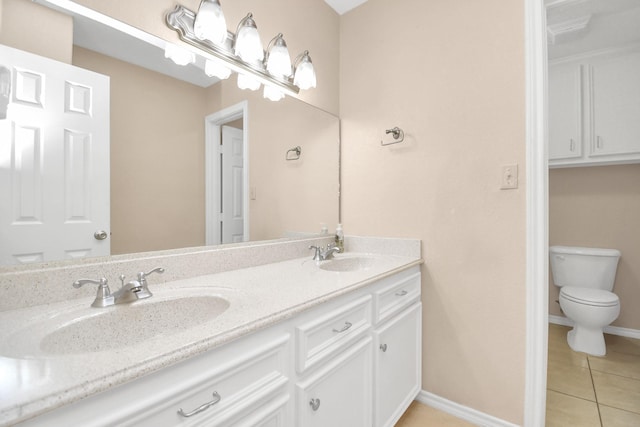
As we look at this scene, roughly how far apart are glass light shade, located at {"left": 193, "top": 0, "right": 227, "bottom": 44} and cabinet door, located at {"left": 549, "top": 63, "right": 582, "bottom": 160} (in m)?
2.82

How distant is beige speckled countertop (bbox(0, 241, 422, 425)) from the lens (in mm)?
442

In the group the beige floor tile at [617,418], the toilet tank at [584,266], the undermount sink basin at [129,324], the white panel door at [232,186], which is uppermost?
the white panel door at [232,186]

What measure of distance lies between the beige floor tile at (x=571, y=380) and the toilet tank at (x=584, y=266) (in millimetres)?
821

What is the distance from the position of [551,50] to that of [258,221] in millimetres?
2814

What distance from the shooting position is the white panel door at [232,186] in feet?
4.38

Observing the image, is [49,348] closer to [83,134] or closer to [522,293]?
[83,134]

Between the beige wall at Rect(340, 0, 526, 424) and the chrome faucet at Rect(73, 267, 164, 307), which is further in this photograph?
the beige wall at Rect(340, 0, 526, 424)

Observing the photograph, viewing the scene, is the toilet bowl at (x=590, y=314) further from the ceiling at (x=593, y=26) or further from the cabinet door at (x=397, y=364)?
the ceiling at (x=593, y=26)

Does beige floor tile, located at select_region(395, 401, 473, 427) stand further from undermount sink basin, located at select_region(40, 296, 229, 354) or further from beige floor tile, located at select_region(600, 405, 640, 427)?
undermount sink basin, located at select_region(40, 296, 229, 354)

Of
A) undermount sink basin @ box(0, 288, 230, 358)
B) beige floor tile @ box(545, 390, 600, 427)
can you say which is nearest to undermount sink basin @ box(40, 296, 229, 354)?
undermount sink basin @ box(0, 288, 230, 358)

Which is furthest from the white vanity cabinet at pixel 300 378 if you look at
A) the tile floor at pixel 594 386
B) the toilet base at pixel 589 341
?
the toilet base at pixel 589 341

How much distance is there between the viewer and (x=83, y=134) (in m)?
0.91

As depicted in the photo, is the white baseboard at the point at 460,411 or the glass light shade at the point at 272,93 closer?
the white baseboard at the point at 460,411

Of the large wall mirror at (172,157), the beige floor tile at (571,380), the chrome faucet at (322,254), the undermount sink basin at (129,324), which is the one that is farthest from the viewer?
the beige floor tile at (571,380)
